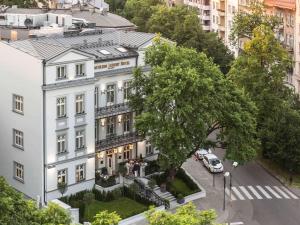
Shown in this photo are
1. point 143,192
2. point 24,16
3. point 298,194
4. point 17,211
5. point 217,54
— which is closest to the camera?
point 17,211

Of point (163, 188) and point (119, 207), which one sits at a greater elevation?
point (163, 188)

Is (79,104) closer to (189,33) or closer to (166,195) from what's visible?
(166,195)

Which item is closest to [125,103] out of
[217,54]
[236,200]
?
[236,200]

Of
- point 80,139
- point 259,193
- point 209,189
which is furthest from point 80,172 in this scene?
point 259,193

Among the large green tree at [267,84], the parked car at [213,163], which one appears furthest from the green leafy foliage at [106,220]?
the large green tree at [267,84]

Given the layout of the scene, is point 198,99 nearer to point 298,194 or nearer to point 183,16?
point 298,194

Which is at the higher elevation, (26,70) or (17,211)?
(26,70)
